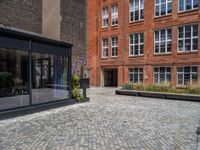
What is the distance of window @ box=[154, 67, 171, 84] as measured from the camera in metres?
22.5

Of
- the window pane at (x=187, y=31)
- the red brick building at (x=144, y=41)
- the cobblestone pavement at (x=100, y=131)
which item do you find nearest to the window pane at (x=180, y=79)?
the red brick building at (x=144, y=41)

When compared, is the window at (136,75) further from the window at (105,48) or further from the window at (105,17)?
the window at (105,17)

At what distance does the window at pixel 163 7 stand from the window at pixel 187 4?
Answer: 3.78ft

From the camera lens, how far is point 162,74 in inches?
903

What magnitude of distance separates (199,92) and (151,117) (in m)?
7.74

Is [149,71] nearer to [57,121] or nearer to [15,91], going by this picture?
[15,91]

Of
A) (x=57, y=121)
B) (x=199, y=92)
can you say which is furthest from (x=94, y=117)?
(x=199, y=92)

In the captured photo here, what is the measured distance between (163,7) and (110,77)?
1167 centimetres

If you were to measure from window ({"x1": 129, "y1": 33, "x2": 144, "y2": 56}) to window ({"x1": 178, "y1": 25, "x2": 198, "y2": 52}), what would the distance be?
4.35 metres

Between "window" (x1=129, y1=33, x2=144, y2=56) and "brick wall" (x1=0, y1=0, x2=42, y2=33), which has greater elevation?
"brick wall" (x1=0, y1=0, x2=42, y2=33)

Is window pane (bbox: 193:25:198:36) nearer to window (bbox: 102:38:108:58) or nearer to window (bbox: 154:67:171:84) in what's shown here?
window (bbox: 154:67:171:84)

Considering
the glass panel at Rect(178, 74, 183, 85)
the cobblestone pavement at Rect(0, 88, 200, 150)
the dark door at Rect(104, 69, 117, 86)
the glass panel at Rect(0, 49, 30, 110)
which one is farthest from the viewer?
the dark door at Rect(104, 69, 117, 86)

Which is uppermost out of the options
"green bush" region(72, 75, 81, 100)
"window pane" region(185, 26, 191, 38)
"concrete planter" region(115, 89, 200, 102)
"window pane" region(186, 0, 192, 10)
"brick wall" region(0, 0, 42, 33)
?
"window pane" region(186, 0, 192, 10)

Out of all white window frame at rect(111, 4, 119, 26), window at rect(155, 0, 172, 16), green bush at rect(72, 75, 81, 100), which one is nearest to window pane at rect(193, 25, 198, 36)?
window at rect(155, 0, 172, 16)
